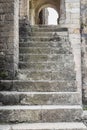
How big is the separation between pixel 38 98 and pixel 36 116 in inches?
23.6

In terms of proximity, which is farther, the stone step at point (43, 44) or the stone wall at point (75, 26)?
the stone wall at point (75, 26)

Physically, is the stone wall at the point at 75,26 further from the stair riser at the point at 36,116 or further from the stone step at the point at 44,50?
the stair riser at the point at 36,116

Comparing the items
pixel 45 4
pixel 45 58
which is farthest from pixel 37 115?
pixel 45 4

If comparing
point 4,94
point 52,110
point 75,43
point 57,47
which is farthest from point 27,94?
point 75,43

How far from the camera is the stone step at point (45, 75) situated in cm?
632

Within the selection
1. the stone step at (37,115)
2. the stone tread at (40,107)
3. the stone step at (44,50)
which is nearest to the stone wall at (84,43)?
the stone step at (44,50)

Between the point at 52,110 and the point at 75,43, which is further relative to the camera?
the point at 75,43

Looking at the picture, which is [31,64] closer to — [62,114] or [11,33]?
[11,33]

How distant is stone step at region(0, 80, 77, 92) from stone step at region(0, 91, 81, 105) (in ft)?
1.43

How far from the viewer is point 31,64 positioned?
6969 millimetres

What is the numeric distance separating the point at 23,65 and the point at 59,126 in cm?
285

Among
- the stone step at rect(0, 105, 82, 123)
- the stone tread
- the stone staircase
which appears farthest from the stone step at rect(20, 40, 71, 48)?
the stone step at rect(0, 105, 82, 123)

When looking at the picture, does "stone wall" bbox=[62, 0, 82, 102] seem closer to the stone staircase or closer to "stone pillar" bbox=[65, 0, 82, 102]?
"stone pillar" bbox=[65, 0, 82, 102]

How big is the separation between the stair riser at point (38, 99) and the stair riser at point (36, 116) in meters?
0.51
